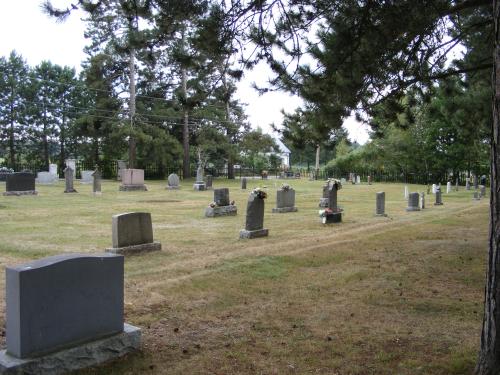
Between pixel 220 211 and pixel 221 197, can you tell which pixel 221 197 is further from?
pixel 220 211

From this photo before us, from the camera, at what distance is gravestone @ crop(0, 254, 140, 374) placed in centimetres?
372

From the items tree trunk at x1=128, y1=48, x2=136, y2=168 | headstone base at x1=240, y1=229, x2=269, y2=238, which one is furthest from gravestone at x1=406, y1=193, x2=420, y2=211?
tree trunk at x1=128, y1=48, x2=136, y2=168

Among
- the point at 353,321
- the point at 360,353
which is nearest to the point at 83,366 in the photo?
the point at 360,353

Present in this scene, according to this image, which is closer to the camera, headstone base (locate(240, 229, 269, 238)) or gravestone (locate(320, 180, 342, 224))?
headstone base (locate(240, 229, 269, 238))

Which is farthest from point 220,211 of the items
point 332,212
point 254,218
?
point 254,218

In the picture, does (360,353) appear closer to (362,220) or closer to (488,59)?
(488,59)

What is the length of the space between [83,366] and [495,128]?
3790 mm

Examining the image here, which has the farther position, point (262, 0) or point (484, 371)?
point (262, 0)

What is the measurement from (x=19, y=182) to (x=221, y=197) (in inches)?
493

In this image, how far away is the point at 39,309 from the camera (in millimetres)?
3801

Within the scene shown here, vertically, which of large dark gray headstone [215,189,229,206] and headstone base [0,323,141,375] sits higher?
large dark gray headstone [215,189,229,206]

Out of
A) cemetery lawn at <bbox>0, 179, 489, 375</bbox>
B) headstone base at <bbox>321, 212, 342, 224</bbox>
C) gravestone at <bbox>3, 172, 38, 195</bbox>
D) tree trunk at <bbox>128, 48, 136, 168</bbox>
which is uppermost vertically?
tree trunk at <bbox>128, 48, 136, 168</bbox>

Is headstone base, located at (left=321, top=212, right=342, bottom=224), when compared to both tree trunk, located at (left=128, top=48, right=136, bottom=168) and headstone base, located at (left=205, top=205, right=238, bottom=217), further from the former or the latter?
tree trunk, located at (left=128, top=48, right=136, bottom=168)

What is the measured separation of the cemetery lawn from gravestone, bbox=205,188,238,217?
90.9 inches
